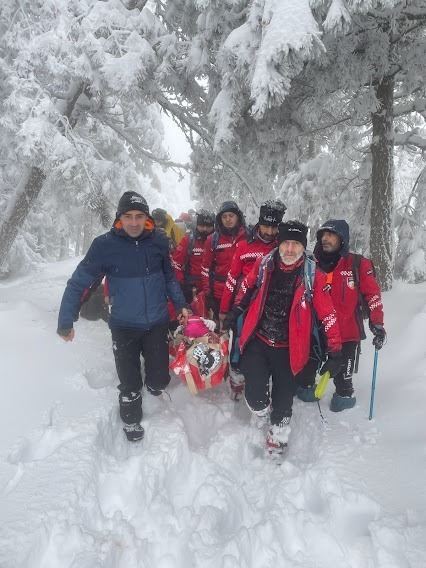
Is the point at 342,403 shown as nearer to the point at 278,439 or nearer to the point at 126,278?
the point at 278,439

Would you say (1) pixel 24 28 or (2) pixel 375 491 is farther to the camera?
(1) pixel 24 28

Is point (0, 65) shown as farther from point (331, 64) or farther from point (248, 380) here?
point (248, 380)

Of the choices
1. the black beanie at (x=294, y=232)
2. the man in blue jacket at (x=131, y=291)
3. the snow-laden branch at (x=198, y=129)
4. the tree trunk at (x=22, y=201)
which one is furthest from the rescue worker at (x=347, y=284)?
the tree trunk at (x=22, y=201)

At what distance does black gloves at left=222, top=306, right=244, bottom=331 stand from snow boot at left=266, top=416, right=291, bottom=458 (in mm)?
1070

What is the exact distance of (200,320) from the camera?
485 cm

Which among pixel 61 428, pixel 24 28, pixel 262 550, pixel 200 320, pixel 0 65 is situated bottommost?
pixel 262 550

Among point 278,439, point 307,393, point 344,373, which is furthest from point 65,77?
point 278,439

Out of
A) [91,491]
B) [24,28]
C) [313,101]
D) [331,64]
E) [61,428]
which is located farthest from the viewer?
[24,28]

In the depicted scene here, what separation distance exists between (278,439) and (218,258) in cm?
240

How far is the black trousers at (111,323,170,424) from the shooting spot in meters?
4.13

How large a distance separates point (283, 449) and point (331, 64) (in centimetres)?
611

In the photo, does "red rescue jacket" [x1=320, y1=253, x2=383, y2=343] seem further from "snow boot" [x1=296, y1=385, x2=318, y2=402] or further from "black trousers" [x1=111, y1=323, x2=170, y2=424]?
"black trousers" [x1=111, y1=323, x2=170, y2=424]

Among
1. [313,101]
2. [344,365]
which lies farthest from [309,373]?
[313,101]

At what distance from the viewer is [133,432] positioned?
13.3 ft
